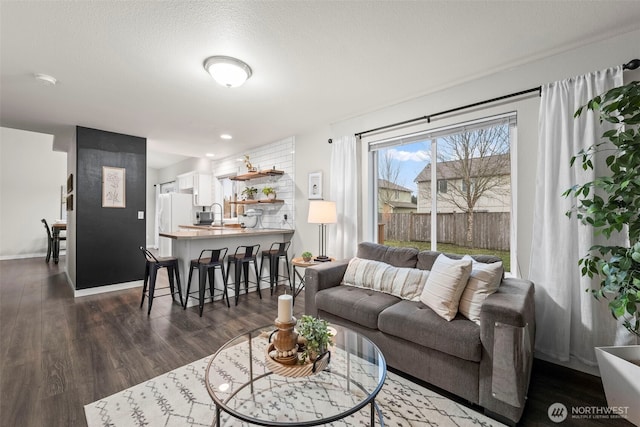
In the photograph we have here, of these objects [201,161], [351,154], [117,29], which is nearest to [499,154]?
[351,154]

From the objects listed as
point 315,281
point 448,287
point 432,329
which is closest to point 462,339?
point 432,329

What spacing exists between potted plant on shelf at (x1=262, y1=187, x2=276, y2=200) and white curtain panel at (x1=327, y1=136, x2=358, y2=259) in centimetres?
143

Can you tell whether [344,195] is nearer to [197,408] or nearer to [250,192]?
[250,192]

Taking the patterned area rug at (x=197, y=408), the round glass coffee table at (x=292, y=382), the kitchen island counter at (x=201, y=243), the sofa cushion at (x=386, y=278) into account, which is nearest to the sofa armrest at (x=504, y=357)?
the patterned area rug at (x=197, y=408)

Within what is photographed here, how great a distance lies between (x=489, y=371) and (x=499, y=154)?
203cm

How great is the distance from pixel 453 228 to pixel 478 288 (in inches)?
44.9

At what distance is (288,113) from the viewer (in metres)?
3.66

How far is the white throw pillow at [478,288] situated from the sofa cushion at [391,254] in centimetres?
74

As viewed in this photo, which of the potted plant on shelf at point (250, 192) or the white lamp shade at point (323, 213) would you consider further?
the potted plant on shelf at point (250, 192)

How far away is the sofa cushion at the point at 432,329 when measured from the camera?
174 cm

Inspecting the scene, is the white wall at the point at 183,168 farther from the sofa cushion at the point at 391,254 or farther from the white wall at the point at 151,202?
the sofa cushion at the point at 391,254

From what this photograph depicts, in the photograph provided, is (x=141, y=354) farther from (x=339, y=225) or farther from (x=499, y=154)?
(x=499, y=154)

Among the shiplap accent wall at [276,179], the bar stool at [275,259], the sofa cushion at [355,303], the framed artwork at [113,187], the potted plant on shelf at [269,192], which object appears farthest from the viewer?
the potted plant on shelf at [269,192]

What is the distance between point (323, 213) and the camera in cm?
356
